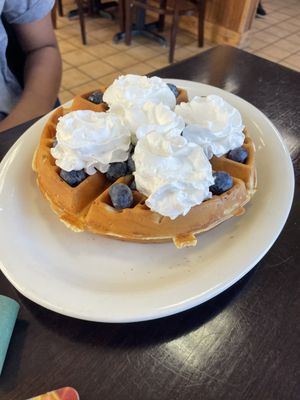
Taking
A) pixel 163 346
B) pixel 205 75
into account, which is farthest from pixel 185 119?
pixel 205 75

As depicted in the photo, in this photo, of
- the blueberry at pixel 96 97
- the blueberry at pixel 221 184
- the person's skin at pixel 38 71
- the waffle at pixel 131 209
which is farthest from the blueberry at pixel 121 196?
the person's skin at pixel 38 71

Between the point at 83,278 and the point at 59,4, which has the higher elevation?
the point at 83,278

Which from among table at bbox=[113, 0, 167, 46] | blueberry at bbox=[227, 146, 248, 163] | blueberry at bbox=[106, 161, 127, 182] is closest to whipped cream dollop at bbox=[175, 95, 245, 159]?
blueberry at bbox=[227, 146, 248, 163]

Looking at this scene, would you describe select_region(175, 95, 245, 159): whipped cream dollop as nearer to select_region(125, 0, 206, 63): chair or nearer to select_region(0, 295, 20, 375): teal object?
select_region(0, 295, 20, 375): teal object

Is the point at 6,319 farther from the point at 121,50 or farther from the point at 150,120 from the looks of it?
the point at 121,50

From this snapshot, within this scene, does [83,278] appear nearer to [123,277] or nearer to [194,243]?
[123,277]

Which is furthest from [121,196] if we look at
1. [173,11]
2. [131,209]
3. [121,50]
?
[121,50]
